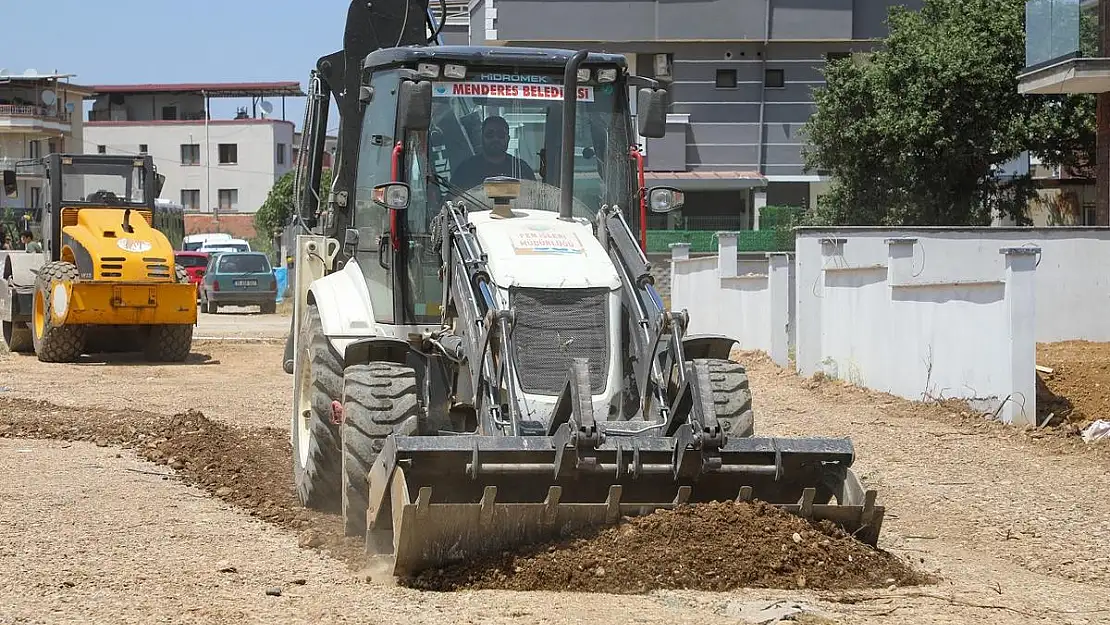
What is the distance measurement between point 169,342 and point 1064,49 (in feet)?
50.0

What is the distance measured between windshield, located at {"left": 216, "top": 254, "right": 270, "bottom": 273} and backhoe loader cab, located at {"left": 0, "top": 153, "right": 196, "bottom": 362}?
14096 millimetres

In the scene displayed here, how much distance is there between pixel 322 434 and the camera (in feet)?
29.2

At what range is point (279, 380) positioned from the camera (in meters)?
19.6

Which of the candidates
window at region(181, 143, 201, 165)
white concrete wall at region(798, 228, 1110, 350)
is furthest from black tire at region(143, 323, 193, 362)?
window at region(181, 143, 201, 165)

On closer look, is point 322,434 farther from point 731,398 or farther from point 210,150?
point 210,150

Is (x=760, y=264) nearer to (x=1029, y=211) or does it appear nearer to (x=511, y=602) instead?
(x=1029, y=211)

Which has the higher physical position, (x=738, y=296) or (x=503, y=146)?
(x=503, y=146)

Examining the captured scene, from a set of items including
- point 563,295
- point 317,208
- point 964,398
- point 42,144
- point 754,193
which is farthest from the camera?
point 42,144

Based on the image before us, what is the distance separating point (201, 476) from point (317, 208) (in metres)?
2.29

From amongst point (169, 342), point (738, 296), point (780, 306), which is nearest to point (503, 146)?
point (780, 306)

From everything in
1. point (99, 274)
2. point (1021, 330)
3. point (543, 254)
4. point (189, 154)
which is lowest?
point (1021, 330)

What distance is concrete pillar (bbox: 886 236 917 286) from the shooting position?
52.3 ft

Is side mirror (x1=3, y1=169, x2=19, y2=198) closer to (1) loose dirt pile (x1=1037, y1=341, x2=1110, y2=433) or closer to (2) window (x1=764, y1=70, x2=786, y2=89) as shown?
(1) loose dirt pile (x1=1037, y1=341, x2=1110, y2=433)

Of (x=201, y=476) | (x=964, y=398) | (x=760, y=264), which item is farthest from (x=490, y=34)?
(x=201, y=476)
